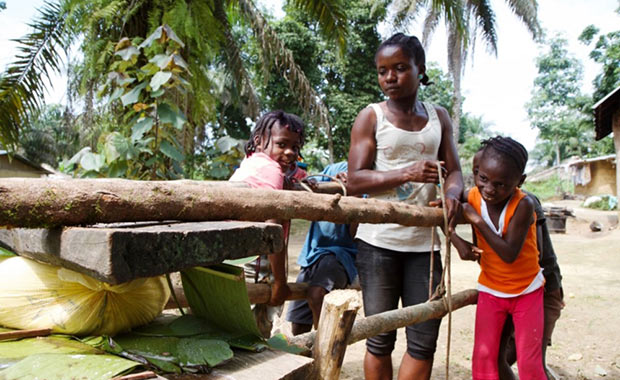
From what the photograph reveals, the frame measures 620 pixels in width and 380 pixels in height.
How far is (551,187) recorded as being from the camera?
86.4 feet

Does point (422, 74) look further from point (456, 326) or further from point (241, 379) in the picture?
point (456, 326)

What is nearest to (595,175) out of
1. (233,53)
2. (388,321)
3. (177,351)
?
(233,53)

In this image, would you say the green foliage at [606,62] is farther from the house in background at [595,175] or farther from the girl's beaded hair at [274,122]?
the girl's beaded hair at [274,122]

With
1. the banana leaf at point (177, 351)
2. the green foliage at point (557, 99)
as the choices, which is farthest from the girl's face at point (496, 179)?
the green foliage at point (557, 99)

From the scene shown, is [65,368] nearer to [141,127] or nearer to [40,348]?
[40,348]

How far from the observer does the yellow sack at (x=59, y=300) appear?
0.91 m

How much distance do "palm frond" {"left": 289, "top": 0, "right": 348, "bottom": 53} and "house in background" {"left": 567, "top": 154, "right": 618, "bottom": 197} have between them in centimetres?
1911

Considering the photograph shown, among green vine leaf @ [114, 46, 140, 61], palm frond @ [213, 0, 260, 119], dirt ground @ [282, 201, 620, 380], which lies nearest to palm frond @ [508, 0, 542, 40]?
dirt ground @ [282, 201, 620, 380]

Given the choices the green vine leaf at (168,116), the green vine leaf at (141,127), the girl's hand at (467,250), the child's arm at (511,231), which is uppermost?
the green vine leaf at (168,116)

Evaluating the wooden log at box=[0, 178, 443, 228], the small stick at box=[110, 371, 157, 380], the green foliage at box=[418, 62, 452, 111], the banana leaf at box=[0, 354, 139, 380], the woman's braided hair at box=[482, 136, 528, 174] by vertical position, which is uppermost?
the green foliage at box=[418, 62, 452, 111]

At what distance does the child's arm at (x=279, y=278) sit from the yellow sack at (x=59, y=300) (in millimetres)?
999

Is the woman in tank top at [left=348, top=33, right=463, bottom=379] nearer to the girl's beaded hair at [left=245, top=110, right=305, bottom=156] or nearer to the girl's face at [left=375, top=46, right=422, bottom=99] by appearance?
the girl's face at [left=375, top=46, right=422, bottom=99]

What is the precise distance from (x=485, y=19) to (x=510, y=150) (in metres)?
16.7

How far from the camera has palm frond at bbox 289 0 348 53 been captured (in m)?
5.29
